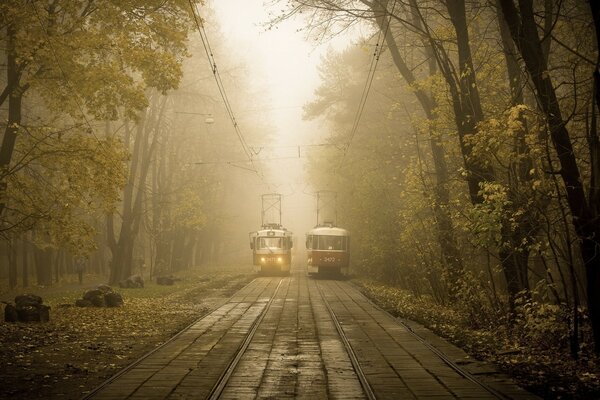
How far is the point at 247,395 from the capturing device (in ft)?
23.2

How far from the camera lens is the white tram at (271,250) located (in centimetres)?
3653

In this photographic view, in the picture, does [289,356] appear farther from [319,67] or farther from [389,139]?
[319,67]

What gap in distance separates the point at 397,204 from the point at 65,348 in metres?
16.3

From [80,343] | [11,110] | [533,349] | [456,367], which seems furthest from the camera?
[11,110]

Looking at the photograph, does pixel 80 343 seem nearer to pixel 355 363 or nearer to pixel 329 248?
pixel 355 363

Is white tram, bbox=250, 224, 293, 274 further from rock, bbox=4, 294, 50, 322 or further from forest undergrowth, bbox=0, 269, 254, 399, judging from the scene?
rock, bbox=4, 294, 50, 322

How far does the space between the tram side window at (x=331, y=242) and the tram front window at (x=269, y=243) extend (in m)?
3.69

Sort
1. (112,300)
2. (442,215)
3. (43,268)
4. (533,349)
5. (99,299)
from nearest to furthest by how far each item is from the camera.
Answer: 1. (533,349)
2. (442,215)
3. (99,299)
4. (112,300)
5. (43,268)

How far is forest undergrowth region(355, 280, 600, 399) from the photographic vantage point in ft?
24.4

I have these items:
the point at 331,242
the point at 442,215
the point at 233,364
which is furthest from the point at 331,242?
the point at 233,364

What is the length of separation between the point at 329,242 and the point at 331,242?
0.37 ft

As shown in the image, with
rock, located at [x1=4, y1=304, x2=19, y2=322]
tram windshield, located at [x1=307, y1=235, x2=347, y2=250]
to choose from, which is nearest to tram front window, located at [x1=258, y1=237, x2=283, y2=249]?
tram windshield, located at [x1=307, y1=235, x2=347, y2=250]

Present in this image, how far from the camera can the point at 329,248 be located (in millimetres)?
33906

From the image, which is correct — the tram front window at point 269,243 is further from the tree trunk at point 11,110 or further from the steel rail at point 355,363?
the tree trunk at point 11,110
